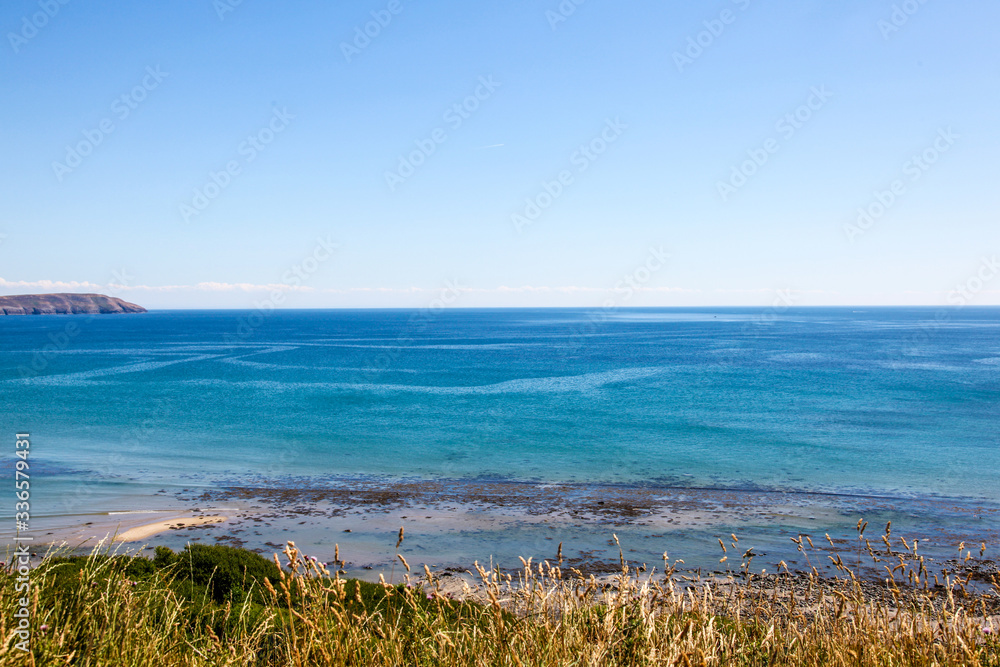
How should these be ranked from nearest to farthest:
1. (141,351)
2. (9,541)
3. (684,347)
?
(9,541)
(141,351)
(684,347)

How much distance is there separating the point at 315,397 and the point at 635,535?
104 ft

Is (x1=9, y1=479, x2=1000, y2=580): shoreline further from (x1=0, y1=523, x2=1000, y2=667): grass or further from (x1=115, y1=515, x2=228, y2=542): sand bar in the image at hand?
(x1=0, y1=523, x2=1000, y2=667): grass

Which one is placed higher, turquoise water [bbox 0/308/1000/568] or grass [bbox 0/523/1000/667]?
grass [bbox 0/523/1000/667]

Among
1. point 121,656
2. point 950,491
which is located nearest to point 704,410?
point 950,491

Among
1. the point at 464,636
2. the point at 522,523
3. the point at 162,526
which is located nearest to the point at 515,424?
the point at 522,523

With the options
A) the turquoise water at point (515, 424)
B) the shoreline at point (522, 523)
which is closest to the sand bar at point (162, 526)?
the shoreline at point (522, 523)

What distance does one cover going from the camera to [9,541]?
14.8 metres

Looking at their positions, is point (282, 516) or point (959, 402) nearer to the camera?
point (282, 516)

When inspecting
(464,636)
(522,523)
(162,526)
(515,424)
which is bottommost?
(515,424)

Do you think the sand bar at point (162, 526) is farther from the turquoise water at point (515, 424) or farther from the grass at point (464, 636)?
the grass at point (464, 636)

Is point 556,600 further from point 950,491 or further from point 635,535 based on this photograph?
point 950,491

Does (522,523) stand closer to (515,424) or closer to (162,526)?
(162,526)

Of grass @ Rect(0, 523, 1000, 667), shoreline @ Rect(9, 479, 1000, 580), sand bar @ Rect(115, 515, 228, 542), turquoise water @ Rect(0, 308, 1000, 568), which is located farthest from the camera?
turquoise water @ Rect(0, 308, 1000, 568)

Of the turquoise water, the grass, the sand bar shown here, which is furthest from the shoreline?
the grass
